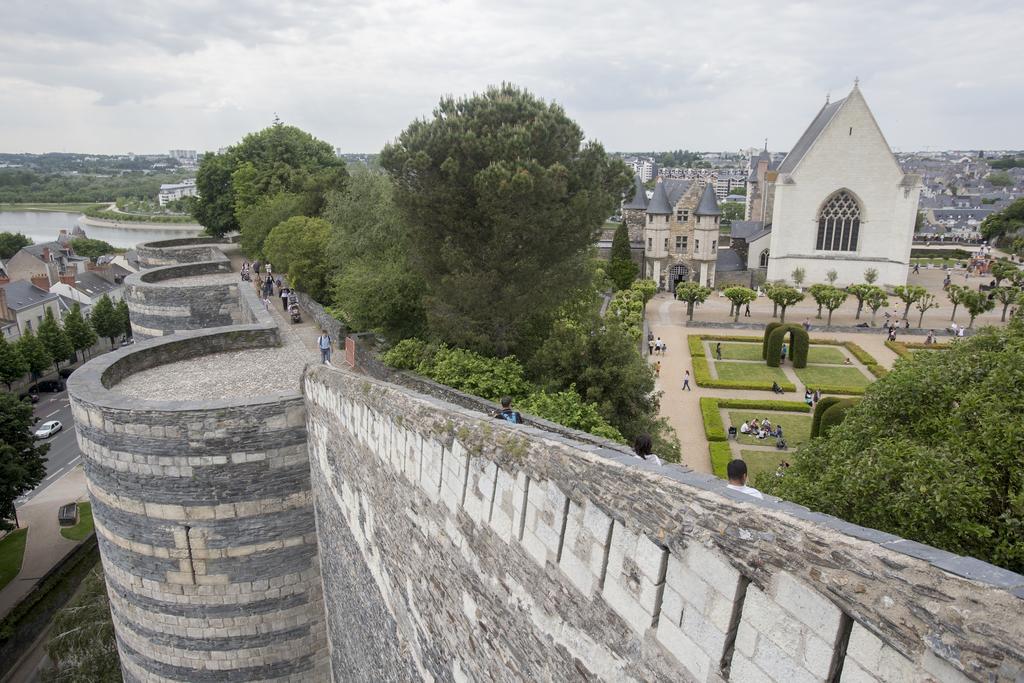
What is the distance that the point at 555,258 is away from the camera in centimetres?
1574

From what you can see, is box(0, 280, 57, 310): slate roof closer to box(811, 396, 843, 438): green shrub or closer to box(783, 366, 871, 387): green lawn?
box(783, 366, 871, 387): green lawn

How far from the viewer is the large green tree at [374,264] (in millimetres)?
17141

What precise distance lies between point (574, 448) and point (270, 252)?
2595cm

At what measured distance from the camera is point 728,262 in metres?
56.9

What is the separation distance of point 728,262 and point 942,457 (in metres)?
51.6

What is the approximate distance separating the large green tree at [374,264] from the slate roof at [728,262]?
3960 centimetres

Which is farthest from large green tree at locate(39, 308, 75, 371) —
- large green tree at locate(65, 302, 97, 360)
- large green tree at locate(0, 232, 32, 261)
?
large green tree at locate(0, 232, 32, 261)

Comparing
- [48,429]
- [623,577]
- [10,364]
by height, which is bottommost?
[48,429]

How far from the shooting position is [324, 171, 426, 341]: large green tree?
17.1 metres

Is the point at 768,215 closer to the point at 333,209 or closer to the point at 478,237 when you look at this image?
the point at 333,209

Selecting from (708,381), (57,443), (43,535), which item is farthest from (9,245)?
(708,381)

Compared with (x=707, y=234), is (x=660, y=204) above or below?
above

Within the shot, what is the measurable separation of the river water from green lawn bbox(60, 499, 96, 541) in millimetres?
81903

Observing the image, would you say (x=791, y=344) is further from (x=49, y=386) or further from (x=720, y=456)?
(x=49, y=386)
